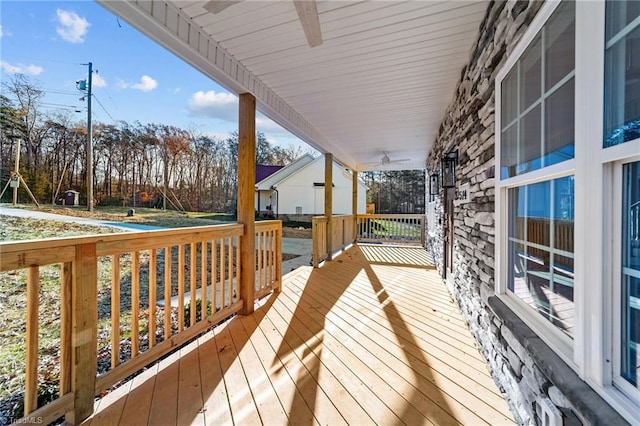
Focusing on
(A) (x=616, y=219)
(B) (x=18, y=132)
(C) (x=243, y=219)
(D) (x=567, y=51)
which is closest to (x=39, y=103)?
(B) (x=18, y=132)

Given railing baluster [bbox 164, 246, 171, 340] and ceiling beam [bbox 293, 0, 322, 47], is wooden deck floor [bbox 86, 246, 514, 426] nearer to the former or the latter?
railing baluster [bbox 164, 246, 171, 340]

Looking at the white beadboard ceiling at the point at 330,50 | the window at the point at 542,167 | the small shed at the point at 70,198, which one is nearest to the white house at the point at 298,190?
the white beadboard ceiling at the point at 330,50

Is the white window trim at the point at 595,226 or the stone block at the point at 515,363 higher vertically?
the white window trim at the point at 595,226

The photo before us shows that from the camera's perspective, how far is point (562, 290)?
1.30 metres

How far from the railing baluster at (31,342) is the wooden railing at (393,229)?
8103 millimetres

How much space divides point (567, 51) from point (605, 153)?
0.59 m

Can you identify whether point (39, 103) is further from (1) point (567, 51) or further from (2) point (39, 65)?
(1) point (567, 51)

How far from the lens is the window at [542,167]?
4.01 ft

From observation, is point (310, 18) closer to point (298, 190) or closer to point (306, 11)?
point (306, 11)

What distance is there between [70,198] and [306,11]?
11.0 feet

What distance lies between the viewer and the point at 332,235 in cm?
651

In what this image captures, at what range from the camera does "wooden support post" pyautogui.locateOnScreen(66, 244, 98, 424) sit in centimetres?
158

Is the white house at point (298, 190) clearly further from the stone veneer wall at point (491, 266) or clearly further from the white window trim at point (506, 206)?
the white window trim at point (506, 206)

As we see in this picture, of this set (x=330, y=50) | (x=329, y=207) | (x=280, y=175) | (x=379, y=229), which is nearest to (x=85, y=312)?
(x=330, y=50)
